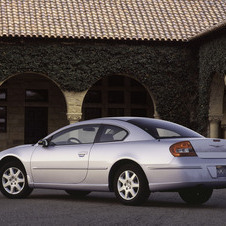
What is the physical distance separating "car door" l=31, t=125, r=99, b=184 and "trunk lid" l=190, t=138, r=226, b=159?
69.9 inches

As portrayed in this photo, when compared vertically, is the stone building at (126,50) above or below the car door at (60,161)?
above

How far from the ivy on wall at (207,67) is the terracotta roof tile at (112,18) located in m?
0.96

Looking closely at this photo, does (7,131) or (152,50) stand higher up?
(152,50)

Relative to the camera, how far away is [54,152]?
10.8 meters

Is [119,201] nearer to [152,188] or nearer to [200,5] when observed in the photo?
[152,188]

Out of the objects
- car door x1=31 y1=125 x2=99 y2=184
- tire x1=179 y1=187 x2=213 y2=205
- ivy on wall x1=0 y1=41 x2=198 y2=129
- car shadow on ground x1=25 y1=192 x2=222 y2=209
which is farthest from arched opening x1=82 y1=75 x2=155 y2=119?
tire x1=179 y1=187 x2=213 y2=205

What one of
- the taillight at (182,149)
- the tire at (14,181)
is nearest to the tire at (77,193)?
the tire at (14,181)

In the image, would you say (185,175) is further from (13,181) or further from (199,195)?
(13,181)

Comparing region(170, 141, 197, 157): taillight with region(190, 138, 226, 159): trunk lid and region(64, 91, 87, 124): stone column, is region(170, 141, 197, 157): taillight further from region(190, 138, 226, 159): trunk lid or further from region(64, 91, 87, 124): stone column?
region(64, 91, 87, 124): stone column

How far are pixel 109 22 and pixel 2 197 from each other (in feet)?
50.4

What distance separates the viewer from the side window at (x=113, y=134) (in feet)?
33.8

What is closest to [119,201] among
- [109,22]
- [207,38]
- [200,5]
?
[207,38]

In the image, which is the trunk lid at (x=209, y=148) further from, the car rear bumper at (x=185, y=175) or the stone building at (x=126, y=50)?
the stone building at (x=126, y=50)

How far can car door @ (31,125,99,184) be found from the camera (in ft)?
34.1
